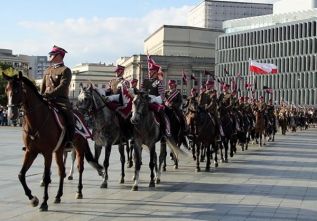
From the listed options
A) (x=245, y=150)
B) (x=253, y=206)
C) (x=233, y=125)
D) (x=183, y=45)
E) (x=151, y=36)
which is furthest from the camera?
(x=151, y=36)

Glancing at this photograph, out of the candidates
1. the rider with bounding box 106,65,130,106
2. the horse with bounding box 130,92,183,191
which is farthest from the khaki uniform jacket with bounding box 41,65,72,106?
the rider with bounding box 106,65,130,106

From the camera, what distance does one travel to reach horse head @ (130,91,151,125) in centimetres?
1419

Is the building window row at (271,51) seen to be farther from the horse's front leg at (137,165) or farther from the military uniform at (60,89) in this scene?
the military uniform at (60,89)

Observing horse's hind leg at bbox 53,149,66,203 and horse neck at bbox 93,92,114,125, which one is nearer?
horse's hind leg at bbox 53,149,66,203

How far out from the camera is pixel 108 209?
1166cm

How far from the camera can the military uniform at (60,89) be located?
12.3m

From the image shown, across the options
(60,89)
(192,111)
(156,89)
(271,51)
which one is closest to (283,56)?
(271,51)

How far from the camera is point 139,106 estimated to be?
14320 mm

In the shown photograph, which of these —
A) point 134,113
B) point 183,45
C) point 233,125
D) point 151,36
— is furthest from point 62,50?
point 151,36

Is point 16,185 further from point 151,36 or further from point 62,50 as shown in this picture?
point 151,36

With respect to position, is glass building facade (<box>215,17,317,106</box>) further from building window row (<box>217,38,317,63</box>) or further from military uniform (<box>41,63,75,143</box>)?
military uniform (<box>41,63,75,143</box>)

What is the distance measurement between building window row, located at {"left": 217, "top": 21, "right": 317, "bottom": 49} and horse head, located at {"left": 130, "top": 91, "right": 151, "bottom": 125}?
352 ft

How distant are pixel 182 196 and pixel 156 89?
4139 millimetres

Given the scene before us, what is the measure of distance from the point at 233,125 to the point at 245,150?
5330 millimetres
